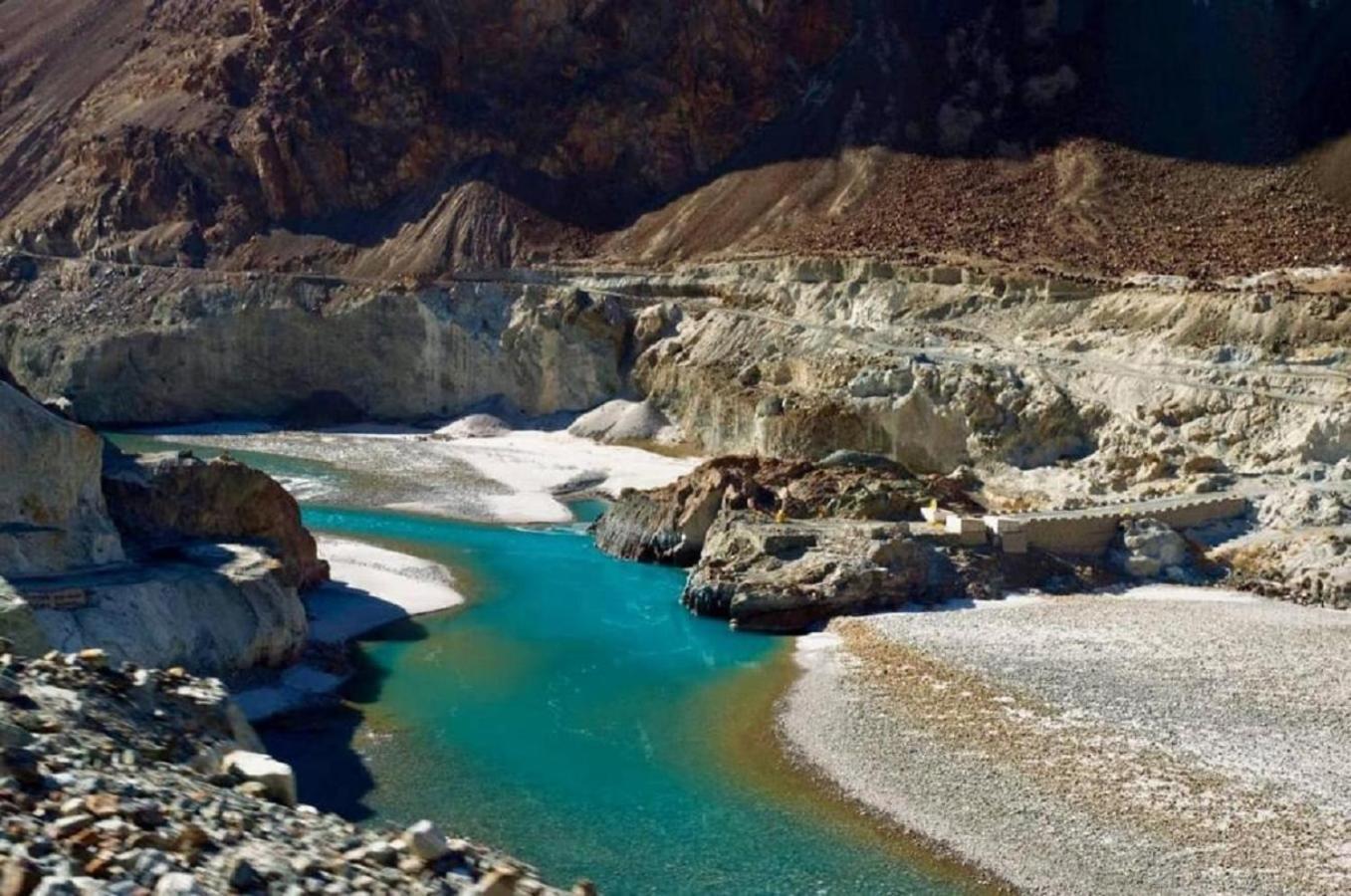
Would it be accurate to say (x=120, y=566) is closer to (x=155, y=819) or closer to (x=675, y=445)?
(x=155, y=819)

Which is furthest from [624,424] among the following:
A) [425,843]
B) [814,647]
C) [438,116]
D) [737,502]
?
[425,843]

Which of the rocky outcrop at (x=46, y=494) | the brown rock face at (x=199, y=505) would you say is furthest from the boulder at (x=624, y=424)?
the rocky outcrop at (x=46, y=494)

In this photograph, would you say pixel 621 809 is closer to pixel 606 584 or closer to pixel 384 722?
pixel 384 722

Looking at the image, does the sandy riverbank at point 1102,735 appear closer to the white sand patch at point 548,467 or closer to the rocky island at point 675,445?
the rocky island at point 675,445

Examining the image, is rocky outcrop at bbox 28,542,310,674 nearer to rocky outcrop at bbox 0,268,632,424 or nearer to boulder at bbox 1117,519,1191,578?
boulder at bbox 1117,519,1191,578

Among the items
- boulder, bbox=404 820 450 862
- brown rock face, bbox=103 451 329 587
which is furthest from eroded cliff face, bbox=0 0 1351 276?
boulder, bbox=404 820 450 862

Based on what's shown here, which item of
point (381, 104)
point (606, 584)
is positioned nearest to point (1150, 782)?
point (606, 584)
